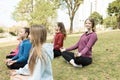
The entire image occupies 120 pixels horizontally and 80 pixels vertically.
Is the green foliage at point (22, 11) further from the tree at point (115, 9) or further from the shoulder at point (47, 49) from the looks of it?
the shoulder at point (47, 49)

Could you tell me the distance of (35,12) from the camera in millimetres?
41312

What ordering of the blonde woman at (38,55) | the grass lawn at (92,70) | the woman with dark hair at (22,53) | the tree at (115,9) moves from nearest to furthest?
the blonde woman at (38,55)
the woman with dark hair at (22,53)
the grass lawn at (92,70)
the tree at (115,9)

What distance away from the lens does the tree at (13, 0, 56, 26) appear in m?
41.0

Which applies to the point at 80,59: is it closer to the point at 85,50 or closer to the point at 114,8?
the point at 85,50

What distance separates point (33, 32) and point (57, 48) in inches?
197

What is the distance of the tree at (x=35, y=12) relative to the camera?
1615 inches

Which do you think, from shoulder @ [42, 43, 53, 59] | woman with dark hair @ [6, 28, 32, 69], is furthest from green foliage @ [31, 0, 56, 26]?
shoulder @ [42, 43, 53, 59]

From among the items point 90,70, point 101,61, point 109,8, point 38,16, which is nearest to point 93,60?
point 101,61

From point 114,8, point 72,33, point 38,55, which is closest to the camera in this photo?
point 38,55

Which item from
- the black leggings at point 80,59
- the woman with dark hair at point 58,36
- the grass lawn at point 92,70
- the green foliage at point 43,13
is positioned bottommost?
the grass lawn at point 92,70

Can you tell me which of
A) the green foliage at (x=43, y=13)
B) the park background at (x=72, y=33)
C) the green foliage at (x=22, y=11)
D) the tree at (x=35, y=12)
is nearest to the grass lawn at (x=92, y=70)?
the park background at (x=72, y=33)

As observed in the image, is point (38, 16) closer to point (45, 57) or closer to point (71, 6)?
point (71, 6)

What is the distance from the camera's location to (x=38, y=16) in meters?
41.2

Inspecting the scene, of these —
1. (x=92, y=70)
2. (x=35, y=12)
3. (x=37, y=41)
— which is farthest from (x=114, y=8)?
(x=37, y=41)
